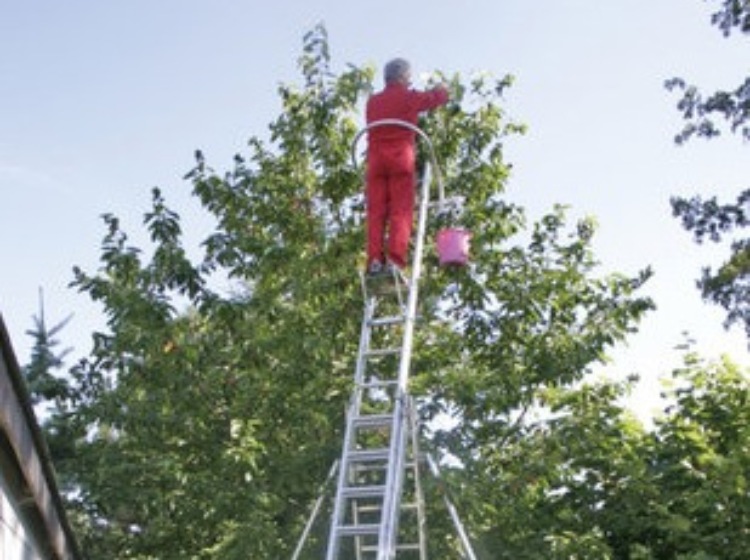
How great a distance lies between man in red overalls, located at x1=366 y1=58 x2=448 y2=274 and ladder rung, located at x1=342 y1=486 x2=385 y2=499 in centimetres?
172

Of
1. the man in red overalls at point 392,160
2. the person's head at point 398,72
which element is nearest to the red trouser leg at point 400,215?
the man in red overalls at point 392,160

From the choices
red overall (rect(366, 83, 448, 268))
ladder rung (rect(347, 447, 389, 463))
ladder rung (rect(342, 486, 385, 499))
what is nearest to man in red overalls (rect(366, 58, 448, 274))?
red overall (rect(366, 83, 448, 268))

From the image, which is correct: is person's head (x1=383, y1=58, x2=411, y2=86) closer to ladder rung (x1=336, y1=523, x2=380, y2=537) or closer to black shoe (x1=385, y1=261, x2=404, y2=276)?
black shoe (x1=385, y1=261, x2=404, y2=276)

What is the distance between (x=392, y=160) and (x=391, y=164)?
3 centimetres

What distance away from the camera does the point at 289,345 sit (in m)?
9.59

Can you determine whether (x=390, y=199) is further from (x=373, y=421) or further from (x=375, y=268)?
(x=373, y=421)

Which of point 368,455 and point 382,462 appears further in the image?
point 382,462

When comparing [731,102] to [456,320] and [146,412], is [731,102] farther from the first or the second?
[146,412]

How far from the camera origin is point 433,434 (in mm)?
9227

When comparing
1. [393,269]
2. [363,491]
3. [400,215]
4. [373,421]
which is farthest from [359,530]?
[400,215]

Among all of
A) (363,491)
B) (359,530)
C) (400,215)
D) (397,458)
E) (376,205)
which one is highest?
(376,205)

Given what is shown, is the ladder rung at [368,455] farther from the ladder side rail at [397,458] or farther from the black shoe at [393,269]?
the black shoe at [393,269]

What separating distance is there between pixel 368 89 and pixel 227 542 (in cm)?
550

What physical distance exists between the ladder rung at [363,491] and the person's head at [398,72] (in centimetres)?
301
